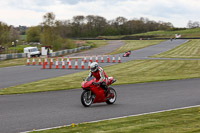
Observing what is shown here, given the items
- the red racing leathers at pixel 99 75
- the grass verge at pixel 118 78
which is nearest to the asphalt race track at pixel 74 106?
the red racing leathers at pixel 99 75

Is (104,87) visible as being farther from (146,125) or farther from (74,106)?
(146,125)

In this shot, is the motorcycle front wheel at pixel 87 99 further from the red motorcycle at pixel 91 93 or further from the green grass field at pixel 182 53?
the green grass field at pixel 182 53

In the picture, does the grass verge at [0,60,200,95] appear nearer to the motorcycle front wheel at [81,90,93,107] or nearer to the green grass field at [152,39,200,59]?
the motorcycle front wheel at [81,90,93,107]

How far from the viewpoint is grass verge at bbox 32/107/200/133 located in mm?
7418

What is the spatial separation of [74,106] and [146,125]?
4.22 m

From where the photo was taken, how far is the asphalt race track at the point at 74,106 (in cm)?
903

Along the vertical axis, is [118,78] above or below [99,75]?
below

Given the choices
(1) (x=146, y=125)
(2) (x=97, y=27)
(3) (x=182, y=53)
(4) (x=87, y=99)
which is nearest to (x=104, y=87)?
(4) (x=87, y=99)

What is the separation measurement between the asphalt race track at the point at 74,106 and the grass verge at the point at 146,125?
0.83m

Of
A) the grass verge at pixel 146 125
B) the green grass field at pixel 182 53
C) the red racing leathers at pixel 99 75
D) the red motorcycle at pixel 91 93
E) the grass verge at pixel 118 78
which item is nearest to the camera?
the grass verge at pixel 146 125

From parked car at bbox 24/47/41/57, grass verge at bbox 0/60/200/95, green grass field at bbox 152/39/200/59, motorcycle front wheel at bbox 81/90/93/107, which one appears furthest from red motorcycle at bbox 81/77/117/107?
parked car at bbox 24/47/41/57

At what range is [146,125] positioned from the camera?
26.3ft

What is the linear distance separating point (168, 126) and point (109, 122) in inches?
60.6

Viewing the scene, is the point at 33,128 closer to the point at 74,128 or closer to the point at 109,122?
the point at 74,128
